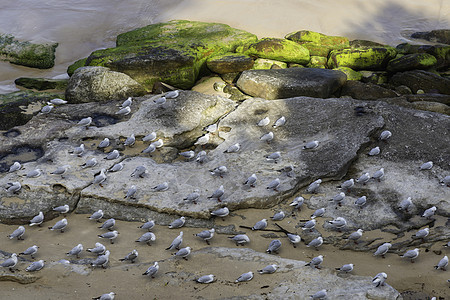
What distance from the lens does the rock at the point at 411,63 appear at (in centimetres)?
1392

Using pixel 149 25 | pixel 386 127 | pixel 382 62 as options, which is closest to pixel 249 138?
pixel 386 127

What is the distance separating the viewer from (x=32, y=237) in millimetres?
7105

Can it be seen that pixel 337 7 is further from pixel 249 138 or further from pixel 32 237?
pixel 32 237

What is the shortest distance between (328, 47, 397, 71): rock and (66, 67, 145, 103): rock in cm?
594

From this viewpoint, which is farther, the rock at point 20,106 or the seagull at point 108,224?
the rock at point 20,106

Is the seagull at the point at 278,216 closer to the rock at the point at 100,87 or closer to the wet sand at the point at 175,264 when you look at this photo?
the wet sand at the point at 175,264

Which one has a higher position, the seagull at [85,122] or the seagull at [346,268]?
the seagull at [85,122]

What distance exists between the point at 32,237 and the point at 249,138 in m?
3.92

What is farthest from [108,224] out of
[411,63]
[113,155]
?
[411,63]

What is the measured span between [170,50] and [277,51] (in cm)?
295

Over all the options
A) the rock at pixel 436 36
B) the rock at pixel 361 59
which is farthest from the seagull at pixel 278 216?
the rock at pixel 436 36

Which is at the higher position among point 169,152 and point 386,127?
point 386,127

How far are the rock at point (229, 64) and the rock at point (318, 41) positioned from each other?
8.86ft

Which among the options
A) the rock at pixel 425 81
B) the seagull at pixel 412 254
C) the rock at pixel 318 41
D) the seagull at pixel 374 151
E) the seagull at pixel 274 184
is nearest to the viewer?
the seagull at pixel 412 254
